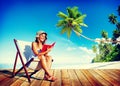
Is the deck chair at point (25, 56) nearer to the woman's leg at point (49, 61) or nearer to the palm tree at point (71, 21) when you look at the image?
the woman's leg at point (49, 61)

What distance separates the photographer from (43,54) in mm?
4086

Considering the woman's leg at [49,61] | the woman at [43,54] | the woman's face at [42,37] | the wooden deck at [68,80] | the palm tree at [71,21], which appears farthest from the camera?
the palm tree at [71,21]

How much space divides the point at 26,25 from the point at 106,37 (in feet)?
216

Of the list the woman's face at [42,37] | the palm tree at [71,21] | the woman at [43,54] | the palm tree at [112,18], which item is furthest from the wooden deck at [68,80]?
the palm tree at [112,18]

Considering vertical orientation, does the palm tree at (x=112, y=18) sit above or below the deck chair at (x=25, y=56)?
above

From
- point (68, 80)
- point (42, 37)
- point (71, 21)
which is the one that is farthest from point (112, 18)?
point (68, 80)

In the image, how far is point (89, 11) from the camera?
244ft

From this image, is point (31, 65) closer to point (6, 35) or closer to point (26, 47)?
point (26, 47)

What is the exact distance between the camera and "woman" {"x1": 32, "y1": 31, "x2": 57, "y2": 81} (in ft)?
13.0

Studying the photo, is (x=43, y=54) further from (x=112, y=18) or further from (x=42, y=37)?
(x=112, y=18)

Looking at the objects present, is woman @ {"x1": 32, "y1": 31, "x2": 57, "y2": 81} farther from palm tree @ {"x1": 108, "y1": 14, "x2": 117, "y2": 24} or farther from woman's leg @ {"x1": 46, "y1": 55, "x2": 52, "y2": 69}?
palm tree @ {"x1": 108, "y1": 14, "x2": 117, "y2": 24}

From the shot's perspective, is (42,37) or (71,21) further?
(71,21)

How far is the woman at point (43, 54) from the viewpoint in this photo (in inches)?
156

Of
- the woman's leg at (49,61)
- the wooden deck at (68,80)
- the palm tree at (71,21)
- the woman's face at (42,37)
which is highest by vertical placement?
the palm tree at (71,21)
